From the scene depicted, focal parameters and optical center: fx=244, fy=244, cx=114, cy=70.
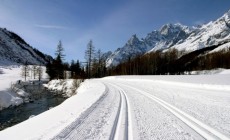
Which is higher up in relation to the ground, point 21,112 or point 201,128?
point 201,128

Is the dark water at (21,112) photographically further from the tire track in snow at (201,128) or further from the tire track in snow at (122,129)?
the tire track in snow at (201,128)

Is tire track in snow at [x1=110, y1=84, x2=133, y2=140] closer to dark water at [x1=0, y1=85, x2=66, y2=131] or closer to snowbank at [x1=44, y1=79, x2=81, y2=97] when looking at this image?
dark water at [x1=0, y1=85, x2=66, y2=131]

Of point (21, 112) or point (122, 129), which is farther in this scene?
point (21, 112)

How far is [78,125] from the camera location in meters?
7.59

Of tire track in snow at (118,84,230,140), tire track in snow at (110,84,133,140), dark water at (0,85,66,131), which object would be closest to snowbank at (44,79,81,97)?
dark water at (0,85,66,131)

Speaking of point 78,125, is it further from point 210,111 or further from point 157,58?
point 157,58

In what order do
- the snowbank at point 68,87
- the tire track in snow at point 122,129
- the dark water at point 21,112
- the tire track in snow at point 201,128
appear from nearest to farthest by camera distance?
the tire track in snow at point 201,128, the tire track in snow at point 122,129, the dark water at point 21,112, the snowbank at point 68,87

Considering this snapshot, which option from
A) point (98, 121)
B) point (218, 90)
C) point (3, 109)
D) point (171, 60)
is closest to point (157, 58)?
point (171, 60)

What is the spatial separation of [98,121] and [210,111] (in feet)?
14.5

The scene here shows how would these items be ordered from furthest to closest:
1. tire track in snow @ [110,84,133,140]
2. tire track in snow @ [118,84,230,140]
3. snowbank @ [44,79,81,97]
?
1. snowbank @ [44,79,81,97]
2. tire track in snow @ [110,84,133,140]
3. tire track in snow @ [118,84,230,140]

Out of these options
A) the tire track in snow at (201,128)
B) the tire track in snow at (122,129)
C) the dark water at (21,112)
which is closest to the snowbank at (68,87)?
the dark water at (21,112)

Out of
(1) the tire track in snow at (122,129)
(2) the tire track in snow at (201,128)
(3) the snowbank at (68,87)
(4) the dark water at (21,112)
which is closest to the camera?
(2) the tire track in snow at (201,128)

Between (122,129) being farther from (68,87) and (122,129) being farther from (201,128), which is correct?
(68,87)

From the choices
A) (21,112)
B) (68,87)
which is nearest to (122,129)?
(21,112)
